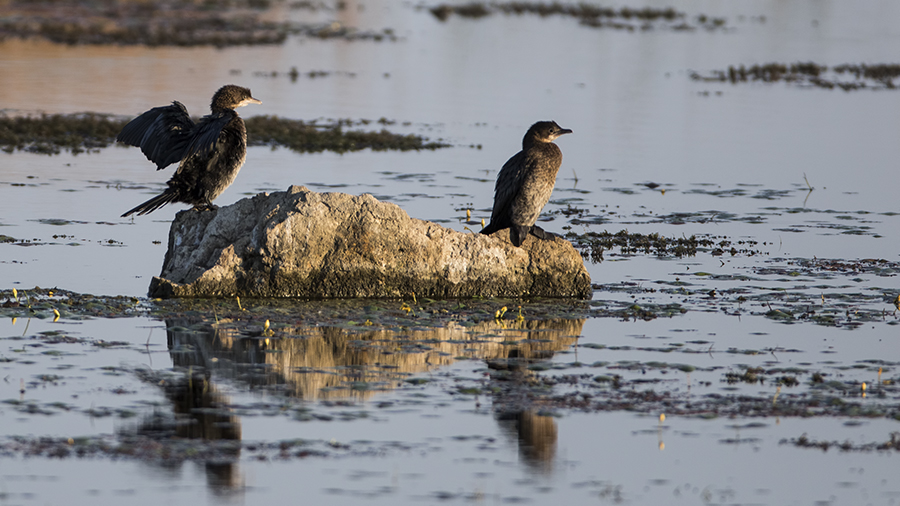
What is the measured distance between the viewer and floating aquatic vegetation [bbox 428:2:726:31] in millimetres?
49656

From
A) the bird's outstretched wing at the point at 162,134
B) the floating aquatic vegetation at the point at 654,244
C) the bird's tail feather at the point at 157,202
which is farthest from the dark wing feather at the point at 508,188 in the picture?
the bird's tail feather at the point at 157,202

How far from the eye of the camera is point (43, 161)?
17.5 m

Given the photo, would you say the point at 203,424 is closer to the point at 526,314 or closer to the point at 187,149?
the point at 526,314

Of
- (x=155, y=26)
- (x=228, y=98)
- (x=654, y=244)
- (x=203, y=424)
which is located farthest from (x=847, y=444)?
(x=155, y=26)

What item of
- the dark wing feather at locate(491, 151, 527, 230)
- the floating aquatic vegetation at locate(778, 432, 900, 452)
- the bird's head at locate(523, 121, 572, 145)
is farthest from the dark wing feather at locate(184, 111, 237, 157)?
the floating aquatic vegetation at locate(778, 432, 900, 452)

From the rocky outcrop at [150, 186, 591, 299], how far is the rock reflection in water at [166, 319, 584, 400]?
958 mm

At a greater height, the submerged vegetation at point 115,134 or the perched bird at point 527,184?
the submerged vegetation at point 115,134

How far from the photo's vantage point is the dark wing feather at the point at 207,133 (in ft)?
32.0

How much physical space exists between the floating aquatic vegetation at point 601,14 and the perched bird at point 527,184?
3778cm

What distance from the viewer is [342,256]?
Result: 1009 centimetres

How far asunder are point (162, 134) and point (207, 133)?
530 mm

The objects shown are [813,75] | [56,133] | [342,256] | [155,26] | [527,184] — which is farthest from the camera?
[155,26]

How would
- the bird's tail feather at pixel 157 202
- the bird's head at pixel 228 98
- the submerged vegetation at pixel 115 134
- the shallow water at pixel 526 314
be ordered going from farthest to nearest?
the submerged vegetation at pixel 115 134 → the bird's head at pixel 228 98 → the bird's tail feather at pixel 157 202 → the shallow water at pixel 526 314

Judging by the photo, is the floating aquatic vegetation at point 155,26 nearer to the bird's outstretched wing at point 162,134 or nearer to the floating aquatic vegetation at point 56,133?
the floating aquatic vegetation at point 56,133
